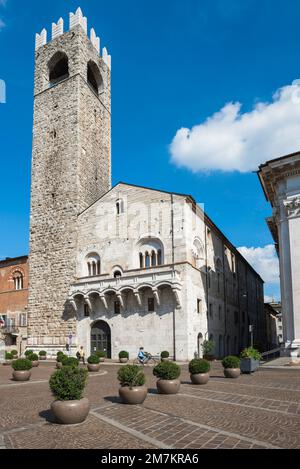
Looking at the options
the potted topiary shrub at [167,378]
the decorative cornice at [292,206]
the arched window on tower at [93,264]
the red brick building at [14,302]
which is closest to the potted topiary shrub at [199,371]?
the potted topiary shrub at [167,378]

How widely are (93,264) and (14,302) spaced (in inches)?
516

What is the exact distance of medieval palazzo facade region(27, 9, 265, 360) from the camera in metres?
33.5

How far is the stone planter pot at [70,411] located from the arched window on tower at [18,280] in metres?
39.1

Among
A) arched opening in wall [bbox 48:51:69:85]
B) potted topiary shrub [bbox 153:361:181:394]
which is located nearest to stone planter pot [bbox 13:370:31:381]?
potted topiary shrub [bbox 153:361:181:394]

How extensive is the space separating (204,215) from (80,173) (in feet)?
43.5

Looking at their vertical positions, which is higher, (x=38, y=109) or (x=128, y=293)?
(x=38, y=109)

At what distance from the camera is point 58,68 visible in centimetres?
4803

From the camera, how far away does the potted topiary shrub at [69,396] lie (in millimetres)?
9188

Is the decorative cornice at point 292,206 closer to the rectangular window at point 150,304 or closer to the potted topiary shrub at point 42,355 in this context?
the rectangular window at point 150,304

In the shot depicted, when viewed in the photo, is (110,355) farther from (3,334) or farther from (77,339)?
(3,334)
